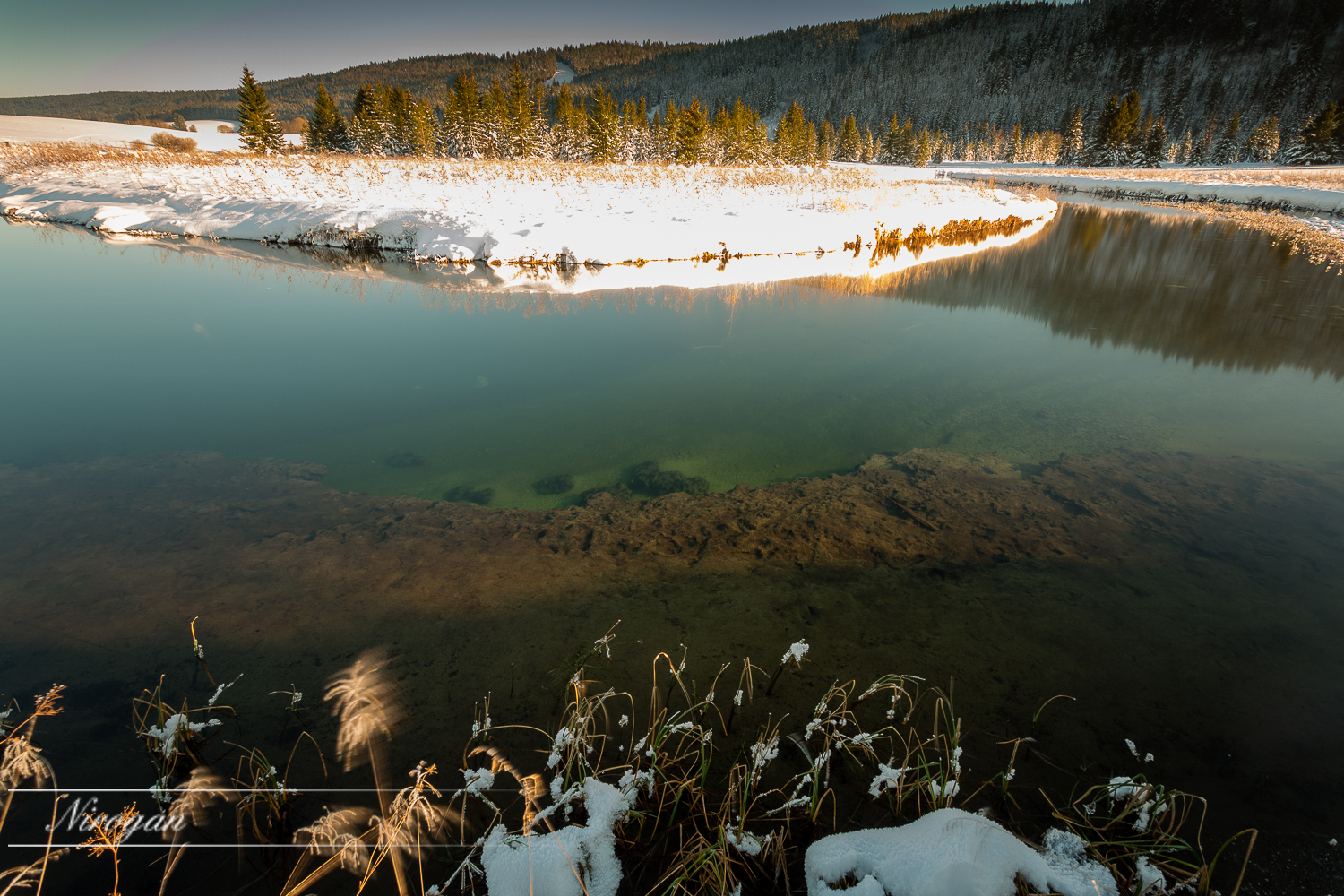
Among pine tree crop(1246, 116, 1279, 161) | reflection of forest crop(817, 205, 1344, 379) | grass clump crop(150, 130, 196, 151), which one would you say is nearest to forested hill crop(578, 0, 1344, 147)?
pine tree crop(1246, 116, 1279, 161)

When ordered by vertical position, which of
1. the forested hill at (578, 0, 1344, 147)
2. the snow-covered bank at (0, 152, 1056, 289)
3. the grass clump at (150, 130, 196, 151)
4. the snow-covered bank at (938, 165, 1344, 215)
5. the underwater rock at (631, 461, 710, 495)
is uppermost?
the forested hill at (578, 0, 1344, 147)

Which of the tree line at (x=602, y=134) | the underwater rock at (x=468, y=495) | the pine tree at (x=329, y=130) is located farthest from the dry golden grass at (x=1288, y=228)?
the pine tree at (x=329, y=130)

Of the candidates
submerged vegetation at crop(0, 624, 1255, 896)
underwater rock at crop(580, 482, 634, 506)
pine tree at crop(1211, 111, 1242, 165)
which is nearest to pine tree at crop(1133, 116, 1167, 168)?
pine tree at crop(1211, 111, 1242, 165)

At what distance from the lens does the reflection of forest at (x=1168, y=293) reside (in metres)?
8.64

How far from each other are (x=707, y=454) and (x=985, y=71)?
14201 cm

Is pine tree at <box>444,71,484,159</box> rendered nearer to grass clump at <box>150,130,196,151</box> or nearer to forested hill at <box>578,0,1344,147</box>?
grass clump at <box>150,130,196,151</box>

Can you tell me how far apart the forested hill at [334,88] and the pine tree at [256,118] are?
104270 millimetres

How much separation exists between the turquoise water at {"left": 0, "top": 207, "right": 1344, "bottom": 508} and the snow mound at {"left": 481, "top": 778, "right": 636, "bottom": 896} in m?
2.95

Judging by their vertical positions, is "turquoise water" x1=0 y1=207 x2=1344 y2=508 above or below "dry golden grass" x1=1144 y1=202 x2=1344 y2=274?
below

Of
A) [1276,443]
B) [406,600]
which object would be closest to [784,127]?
[1276,443]

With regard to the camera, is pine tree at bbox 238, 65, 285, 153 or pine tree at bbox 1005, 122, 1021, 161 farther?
pine tree at bbox 1005, 122, 1021, 161

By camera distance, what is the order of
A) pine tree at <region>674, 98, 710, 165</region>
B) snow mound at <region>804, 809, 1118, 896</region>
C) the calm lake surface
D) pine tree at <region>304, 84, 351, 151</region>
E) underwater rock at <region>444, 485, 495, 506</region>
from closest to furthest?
snow mound at <region>804, 809, 1118, 896</region>
the calm lake surface
underwater rock at <region>444, 485, 495, 506</region>
pine tree at <region>674, 98, 710, 165</region>
pine tree at <region>304, 84, 351, 151</region>

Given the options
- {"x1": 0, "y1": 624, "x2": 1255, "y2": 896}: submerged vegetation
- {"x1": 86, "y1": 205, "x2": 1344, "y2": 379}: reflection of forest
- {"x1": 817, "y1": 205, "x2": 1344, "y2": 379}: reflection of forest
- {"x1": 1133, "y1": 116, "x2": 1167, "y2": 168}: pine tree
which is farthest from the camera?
{"x1": 1133, "y1": 116, "x2": 1167, "y2": 168}: pine tree

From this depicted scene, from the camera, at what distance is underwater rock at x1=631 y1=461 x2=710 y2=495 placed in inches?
189
